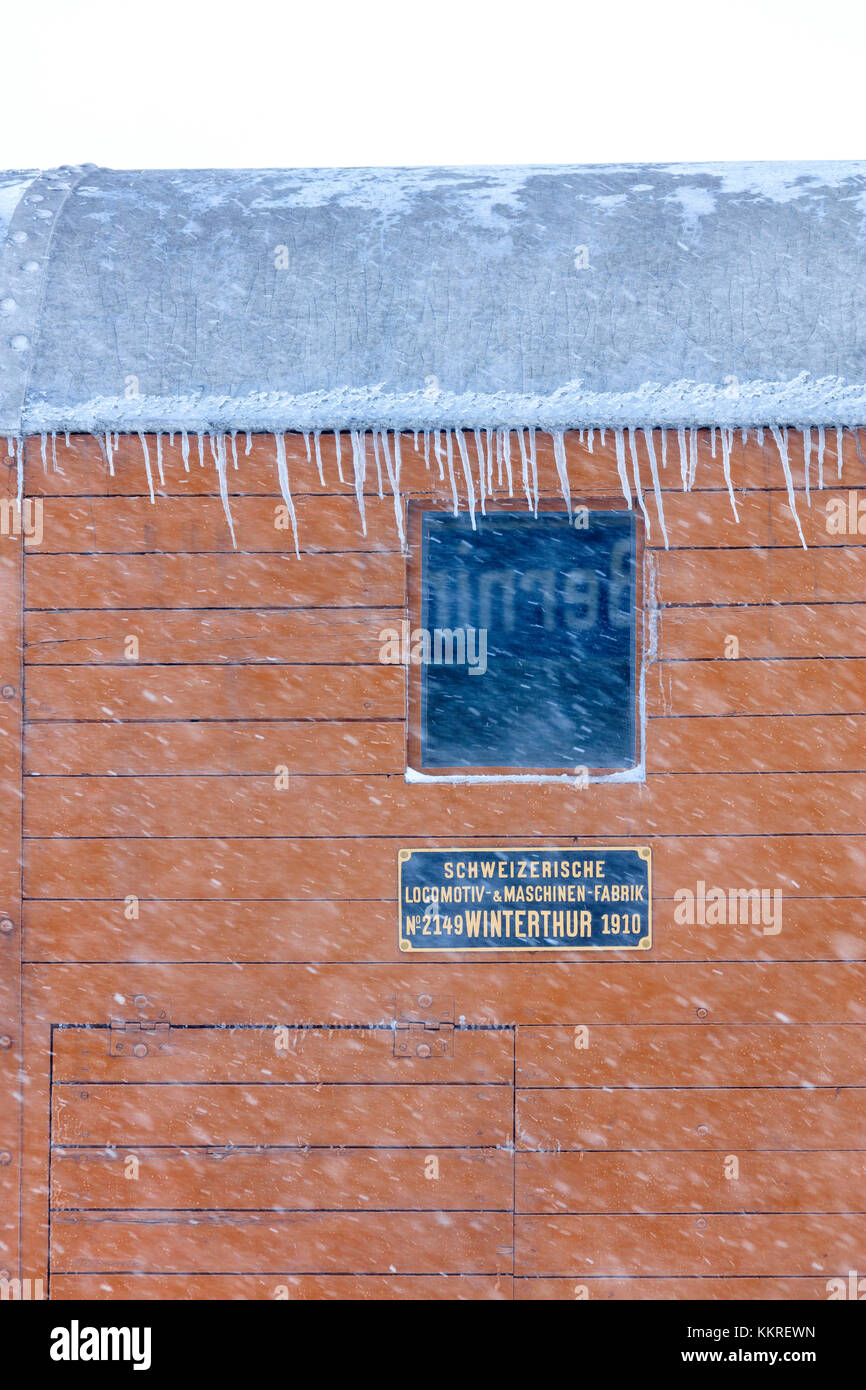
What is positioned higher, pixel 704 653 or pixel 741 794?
pixel 704 653

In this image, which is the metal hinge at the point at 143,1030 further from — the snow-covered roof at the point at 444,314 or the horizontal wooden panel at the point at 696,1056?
the snow-covered roof at the point at 444,314

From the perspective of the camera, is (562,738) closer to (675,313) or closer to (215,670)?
(215,670)

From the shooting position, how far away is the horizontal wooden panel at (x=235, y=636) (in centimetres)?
325

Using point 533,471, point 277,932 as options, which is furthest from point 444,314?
point 277,932

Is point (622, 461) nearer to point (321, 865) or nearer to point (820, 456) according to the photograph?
point (820, 456)

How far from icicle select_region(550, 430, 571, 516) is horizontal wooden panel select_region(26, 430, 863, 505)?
0.04ft

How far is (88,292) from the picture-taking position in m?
3.29

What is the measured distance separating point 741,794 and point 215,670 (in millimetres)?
1686

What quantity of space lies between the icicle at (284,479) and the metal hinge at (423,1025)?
56.7 inches

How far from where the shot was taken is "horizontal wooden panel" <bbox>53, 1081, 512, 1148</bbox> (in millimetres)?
3182

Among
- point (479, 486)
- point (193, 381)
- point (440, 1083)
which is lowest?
point (440, 1083)

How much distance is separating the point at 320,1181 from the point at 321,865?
97cm

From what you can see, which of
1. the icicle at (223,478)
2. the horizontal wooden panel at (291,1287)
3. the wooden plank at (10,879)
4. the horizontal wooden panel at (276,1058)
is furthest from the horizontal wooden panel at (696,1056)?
the icicle at (223,478)

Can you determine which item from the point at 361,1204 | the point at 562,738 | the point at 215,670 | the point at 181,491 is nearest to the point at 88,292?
the point at 181,491
